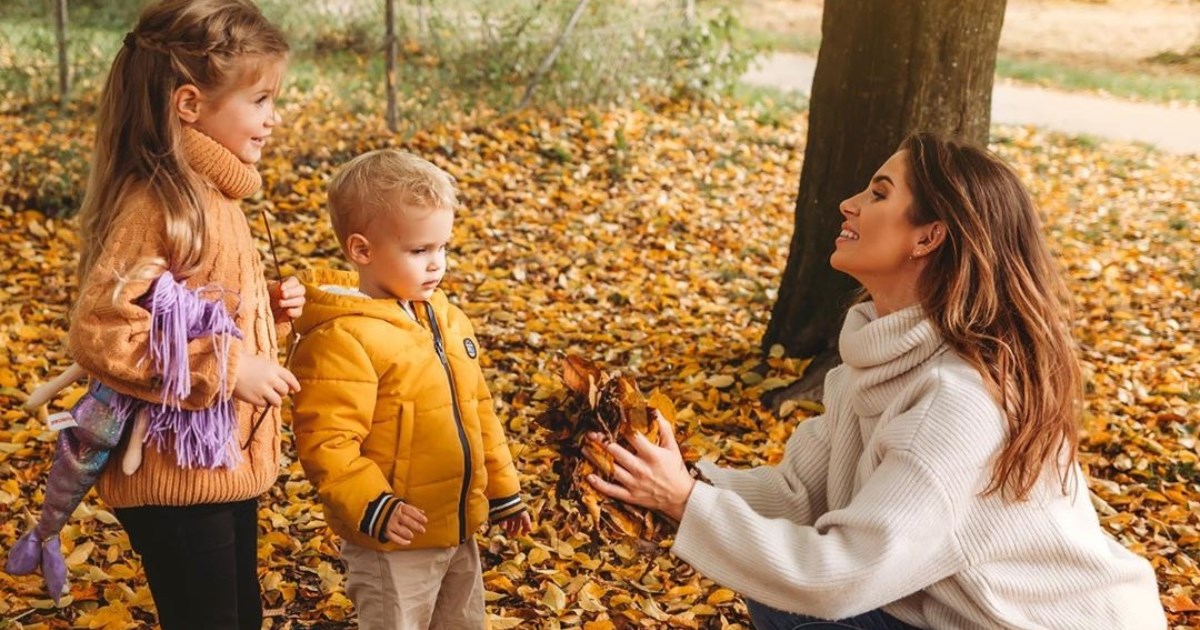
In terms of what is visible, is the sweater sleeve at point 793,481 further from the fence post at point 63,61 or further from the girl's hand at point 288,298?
the fence post at point 63,61

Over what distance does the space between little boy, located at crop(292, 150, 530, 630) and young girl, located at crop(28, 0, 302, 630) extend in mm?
132

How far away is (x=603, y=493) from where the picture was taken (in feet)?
7.34

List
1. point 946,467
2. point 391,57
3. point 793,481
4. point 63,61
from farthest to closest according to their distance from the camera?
point 391,57 < point 63,61 < point 793,481 < point 946,467

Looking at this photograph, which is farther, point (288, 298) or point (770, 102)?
point (770, 102)

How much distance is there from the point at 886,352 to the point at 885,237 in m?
0.27

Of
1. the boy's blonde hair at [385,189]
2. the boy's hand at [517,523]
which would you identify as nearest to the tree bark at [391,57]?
the boy's blonde hair at [385,189]

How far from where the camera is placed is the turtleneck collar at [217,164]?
2342 millimetres

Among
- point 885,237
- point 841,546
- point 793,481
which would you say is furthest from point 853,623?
point 885,237

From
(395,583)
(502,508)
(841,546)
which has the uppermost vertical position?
(841,546)

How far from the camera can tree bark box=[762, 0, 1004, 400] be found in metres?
4.38

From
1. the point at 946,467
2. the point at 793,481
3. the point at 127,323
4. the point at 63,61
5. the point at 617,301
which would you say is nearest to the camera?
the point at 946,467

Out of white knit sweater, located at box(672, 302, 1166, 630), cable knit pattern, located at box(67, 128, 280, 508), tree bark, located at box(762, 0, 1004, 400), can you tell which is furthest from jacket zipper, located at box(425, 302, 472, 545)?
tree bark, located at box(762, 0, 1004, 400)

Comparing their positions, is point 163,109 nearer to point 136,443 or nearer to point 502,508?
point 136,443

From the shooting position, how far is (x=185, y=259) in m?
2.30
